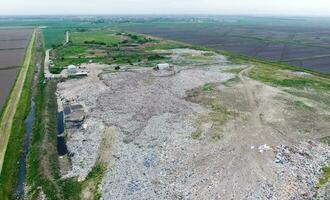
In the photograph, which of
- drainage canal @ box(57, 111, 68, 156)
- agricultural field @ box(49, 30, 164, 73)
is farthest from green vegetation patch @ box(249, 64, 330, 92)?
drainage canal @ box(57, 111, 68, 156)

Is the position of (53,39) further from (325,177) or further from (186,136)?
(325,177)

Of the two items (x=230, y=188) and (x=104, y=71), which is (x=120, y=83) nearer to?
(x=104, y=71)

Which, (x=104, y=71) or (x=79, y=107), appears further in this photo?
(x=104, y=71)

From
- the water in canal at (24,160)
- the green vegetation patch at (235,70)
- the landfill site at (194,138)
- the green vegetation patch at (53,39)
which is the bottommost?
the water in canal at (24,160)

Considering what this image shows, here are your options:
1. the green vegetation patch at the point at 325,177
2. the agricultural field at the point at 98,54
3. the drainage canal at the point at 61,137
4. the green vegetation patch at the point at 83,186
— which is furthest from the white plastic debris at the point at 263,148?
the agricultural field at the point at 98,54

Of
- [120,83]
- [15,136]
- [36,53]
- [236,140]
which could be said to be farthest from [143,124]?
[36,53]

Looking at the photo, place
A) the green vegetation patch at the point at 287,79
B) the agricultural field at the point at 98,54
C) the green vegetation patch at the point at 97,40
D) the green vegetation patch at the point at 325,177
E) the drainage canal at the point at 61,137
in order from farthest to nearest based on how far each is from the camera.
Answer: the green vegetation patch at the point at 97,40 → the agricultural field at the point at 98,54 → the green vegetation patch at the point at 287,79 → the drainage canal at the point at 61,137 → the green vegetation patch at the point at 325,177

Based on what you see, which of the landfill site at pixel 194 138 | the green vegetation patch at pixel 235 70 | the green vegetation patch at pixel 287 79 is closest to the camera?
the landfill site at pixel 194 138

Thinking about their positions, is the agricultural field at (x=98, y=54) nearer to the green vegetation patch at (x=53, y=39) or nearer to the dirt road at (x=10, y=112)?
the green vegetation patch at (x=53, y=39)

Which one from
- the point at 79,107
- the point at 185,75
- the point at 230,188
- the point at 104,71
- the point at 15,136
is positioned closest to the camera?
the point at 230,188
